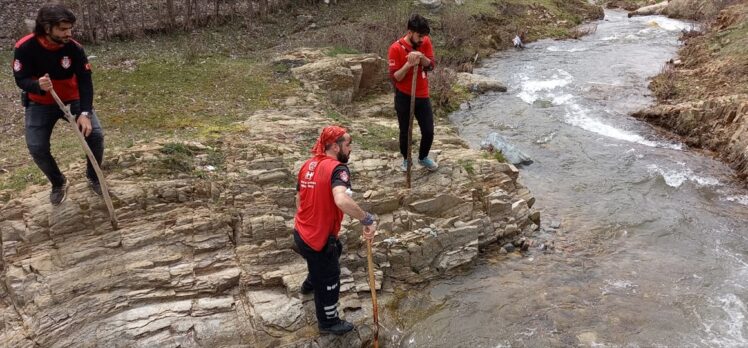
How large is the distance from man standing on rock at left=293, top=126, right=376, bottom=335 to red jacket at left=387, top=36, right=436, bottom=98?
2.42 metres

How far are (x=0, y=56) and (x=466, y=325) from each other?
45.5 feet

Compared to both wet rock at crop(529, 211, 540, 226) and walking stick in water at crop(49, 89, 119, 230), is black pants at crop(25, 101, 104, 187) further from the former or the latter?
wet rock at crop(529, 211, 540, 226)

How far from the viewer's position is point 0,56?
13477mm

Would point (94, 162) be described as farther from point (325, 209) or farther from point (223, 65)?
Result: point (223, 65)

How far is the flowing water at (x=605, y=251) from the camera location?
6.77m

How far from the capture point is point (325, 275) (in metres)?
6.00

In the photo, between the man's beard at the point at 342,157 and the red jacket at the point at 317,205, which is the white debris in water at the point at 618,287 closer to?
the red jacket at the point at 317,205

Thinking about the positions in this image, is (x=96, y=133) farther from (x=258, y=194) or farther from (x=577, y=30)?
(x=577, y=30)

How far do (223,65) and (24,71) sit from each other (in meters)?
7.99

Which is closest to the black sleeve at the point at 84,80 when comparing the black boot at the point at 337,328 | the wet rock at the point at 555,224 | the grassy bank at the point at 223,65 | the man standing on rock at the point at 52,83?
the man standing on rock at the point at 52,83

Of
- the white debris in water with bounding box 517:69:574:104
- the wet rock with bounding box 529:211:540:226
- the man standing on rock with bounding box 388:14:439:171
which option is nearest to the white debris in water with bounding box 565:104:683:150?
the white debris in water with bounding box 517:69:574:104

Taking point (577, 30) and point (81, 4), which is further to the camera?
point (577, 30)

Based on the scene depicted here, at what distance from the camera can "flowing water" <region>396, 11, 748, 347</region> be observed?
677 centimetres

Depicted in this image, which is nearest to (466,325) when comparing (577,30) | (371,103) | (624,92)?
(371,103)
